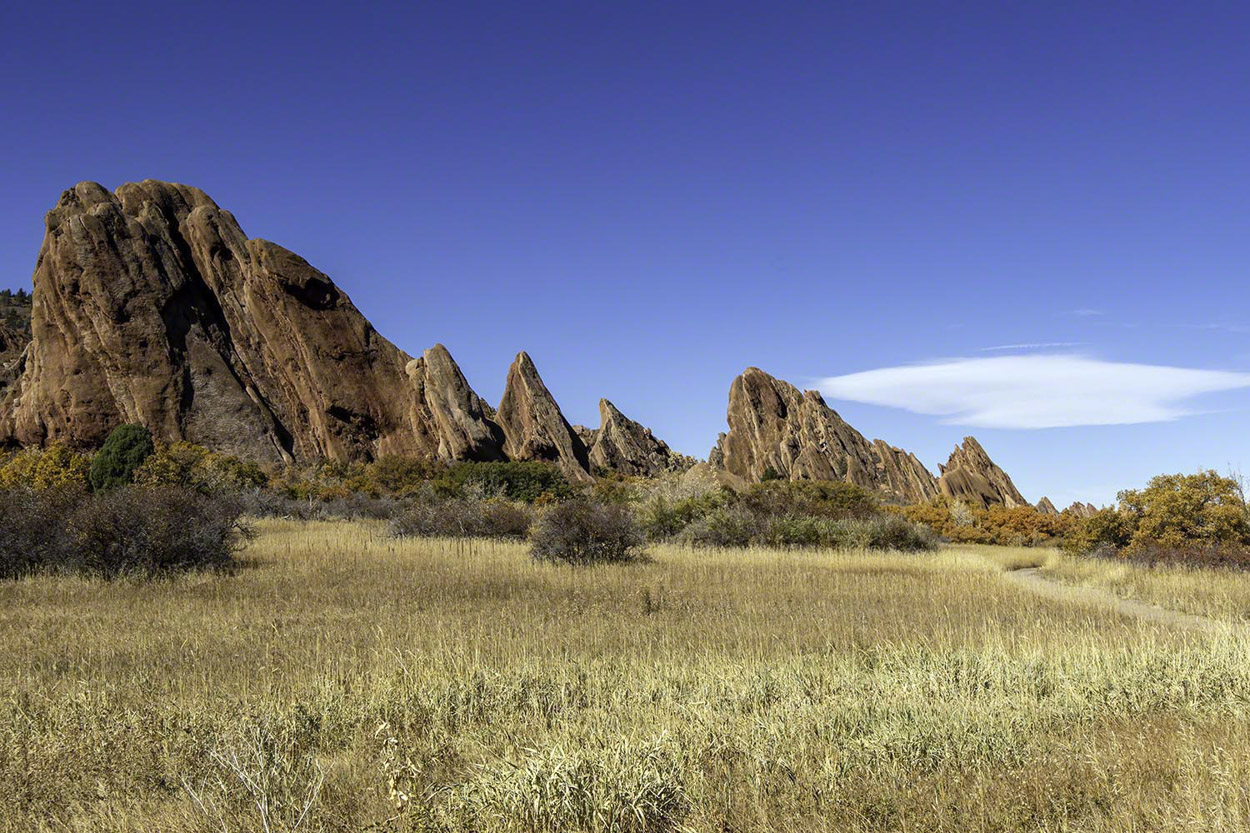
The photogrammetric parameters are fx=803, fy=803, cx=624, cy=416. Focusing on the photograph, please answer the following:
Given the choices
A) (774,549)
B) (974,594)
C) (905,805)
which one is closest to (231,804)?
(905,805)

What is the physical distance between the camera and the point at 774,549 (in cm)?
2155

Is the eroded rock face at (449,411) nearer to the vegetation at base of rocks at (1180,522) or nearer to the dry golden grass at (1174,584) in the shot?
the vegetation at base of rocks at (1180,522)

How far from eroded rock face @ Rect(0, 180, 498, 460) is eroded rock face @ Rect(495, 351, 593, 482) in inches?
222

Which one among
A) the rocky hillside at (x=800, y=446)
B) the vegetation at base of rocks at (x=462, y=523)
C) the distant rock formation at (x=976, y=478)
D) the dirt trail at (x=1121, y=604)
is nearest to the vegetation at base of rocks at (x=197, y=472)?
the vegetation at base of rocks at (x=462, y=523)

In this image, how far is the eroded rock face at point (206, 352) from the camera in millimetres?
58219

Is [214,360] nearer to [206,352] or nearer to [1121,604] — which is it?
[206,352]

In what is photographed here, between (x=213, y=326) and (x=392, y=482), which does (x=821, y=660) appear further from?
(x=213, y=326)

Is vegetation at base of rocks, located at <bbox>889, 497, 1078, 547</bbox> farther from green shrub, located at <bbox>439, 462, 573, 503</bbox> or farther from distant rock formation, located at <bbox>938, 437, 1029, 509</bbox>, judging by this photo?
distant rock formation, located at <bbox>938, 437, 1029, 509</bbox>

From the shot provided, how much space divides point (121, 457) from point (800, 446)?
222ft

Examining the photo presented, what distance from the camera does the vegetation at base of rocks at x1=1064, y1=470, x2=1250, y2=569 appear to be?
63.5 feet

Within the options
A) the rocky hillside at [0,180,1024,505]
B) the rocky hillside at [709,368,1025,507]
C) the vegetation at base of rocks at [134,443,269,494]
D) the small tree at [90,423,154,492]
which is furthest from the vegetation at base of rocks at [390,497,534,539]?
the rocky hillside at [709,368,1025,507]

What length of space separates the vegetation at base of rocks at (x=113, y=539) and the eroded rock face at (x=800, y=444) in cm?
7530

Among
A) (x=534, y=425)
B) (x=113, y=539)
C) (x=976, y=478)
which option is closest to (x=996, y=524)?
(x=113, y=539)

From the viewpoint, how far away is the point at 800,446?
89.4 metres
